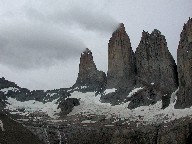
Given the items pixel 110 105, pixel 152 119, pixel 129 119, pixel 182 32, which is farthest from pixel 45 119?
pixel 182 32

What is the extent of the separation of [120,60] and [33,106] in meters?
33.8

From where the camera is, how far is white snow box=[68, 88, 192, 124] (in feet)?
269

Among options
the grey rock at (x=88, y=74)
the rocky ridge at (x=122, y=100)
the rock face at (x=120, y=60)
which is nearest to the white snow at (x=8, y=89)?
the rocky ridge at (x=122, y=100)

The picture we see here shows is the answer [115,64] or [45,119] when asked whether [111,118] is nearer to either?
[45,119]

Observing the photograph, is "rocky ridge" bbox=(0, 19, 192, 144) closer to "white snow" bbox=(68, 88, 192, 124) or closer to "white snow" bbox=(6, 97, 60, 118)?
"white snow" bbox=(68, 88, 192, 124)

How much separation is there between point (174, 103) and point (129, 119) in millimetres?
10704

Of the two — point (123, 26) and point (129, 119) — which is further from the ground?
point (123, 26)

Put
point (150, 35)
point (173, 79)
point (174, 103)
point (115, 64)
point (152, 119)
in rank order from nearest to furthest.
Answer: point (152, 119)
point (174, 103)
point (173, 79)
point (150, 35)
point (115, 64)

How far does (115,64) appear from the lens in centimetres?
12438

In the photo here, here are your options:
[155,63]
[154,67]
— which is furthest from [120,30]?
[154,67]

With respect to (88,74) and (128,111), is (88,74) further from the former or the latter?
(128,111)

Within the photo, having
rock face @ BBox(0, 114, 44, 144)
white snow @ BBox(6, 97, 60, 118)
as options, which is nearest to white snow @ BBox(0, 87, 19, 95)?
white snow @ BBox(6, 97, 60, 118)

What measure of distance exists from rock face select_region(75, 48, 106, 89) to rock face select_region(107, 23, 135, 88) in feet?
35.3

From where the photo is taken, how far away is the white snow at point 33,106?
121 metres
